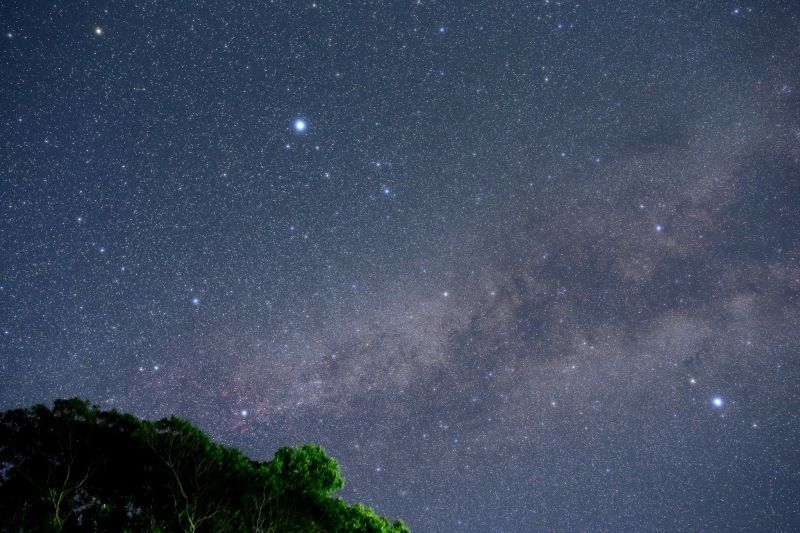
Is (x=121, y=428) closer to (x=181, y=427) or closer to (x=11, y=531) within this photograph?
(x=181, y=427)

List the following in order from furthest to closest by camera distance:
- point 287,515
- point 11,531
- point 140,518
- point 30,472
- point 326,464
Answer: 1. point 326,464
2. point 287,515
3. point 140,518
4. point 30,472
5. point 11,531

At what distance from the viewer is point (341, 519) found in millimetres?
10906

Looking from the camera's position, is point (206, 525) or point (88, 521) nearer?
point (88, 521)

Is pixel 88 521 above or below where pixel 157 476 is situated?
below

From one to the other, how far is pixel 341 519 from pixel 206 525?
312 cm

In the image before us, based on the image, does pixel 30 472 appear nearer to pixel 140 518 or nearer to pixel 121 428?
pixel 121 428

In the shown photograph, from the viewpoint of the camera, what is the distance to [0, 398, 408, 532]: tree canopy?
8.73 metres

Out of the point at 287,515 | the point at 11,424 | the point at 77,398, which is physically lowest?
the point at 287,515

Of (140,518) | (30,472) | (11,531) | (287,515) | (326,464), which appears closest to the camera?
(11,531)

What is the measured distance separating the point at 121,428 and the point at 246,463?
280 cm

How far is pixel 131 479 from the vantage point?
9.55 m

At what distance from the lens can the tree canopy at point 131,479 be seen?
8727 mm

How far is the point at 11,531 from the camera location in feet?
24.6

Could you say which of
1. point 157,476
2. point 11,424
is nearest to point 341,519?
point 157,476
